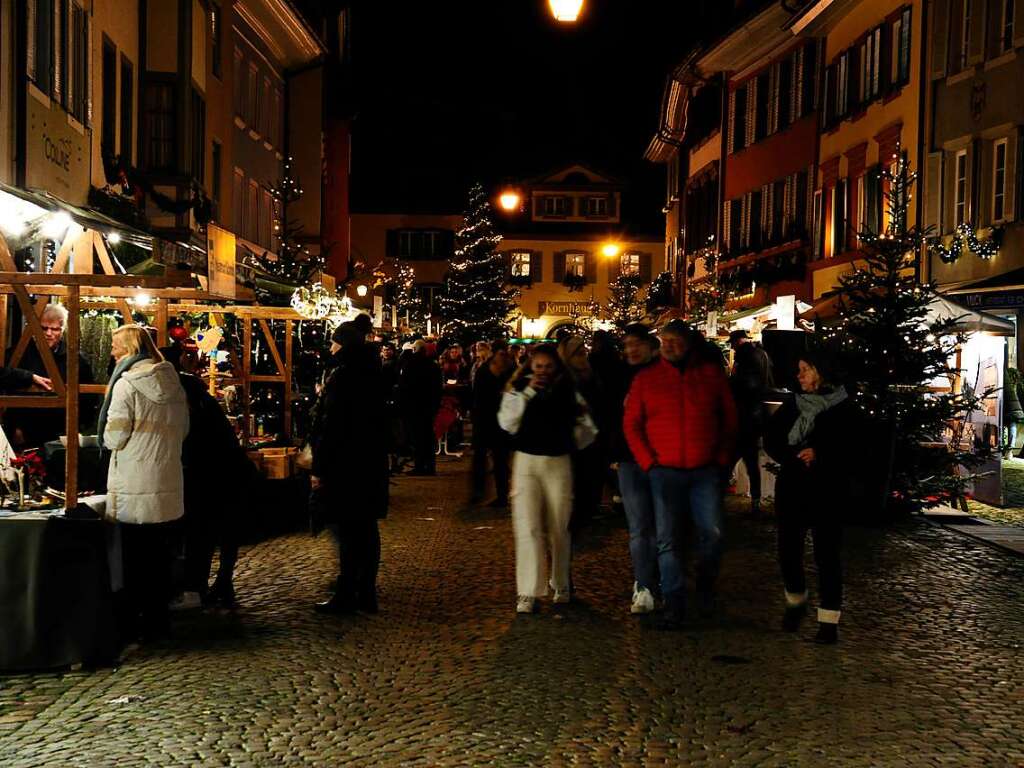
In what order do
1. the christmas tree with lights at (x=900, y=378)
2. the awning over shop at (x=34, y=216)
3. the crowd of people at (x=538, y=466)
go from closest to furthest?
the crowd of people at (x=538, y=466)
the awning over shop at (x=34, y=216)
the christmas tree with lights at (x=900, y=378)

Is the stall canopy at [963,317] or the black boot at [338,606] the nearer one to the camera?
the black boot at [338,606]

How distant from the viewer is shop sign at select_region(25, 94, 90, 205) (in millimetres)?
15531

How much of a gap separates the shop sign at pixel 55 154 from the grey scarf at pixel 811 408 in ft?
32.7

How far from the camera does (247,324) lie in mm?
15414

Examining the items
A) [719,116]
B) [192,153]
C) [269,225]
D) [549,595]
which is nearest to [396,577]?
[549,595]

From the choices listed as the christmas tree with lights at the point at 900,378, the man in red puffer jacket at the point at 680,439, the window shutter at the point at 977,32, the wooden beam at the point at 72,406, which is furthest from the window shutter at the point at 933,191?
the wooden beam at the point at 72,406

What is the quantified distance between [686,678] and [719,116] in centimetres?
3853

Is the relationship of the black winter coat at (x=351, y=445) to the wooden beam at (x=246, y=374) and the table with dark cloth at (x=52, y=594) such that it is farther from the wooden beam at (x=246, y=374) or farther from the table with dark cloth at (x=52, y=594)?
the wooden beam at (x=246, y=374)

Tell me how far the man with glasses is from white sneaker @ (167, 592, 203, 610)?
2.26 metres

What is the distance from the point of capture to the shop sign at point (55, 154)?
15531mm

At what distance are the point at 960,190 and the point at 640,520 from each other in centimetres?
1804

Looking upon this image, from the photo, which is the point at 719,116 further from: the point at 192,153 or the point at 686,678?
the point at 686,678

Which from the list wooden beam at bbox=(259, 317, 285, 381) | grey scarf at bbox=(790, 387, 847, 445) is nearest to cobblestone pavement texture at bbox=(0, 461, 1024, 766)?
grey scarf at bbox=(790, 387, 847, 445)

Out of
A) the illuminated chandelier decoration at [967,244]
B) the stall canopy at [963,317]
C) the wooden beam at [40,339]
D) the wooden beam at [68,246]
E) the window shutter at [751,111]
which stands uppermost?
the window shutter at [751,111]
